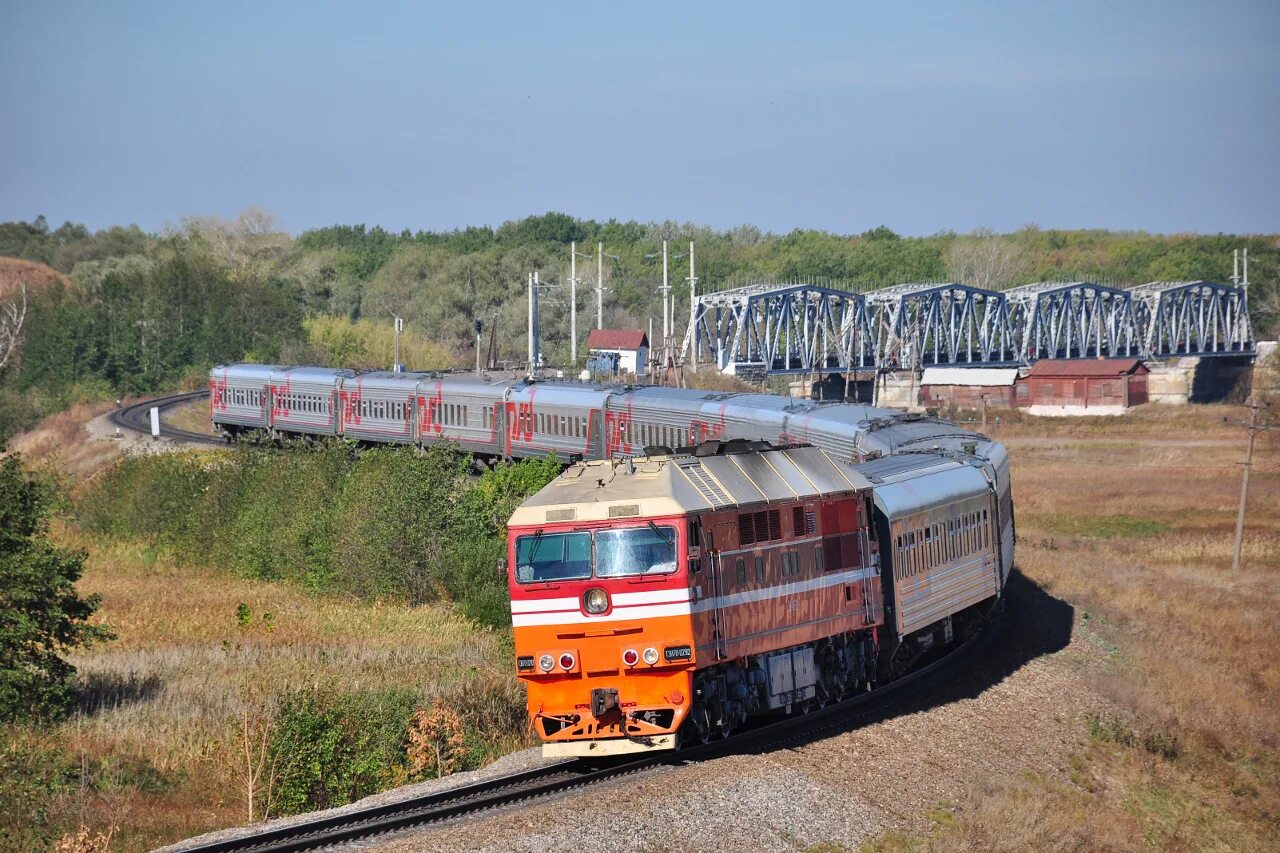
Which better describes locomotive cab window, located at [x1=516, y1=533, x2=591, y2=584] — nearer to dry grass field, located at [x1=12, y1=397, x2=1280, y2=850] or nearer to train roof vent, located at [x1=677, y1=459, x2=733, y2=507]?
train roof vent, located at [x1=677, y1=459, x2=733, y2=507]

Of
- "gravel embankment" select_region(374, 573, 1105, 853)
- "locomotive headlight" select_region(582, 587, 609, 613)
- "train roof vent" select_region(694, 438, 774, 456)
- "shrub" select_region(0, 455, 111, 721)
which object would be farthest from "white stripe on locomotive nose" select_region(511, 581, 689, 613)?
"shrub" select_region(0, 455, 111, 721)

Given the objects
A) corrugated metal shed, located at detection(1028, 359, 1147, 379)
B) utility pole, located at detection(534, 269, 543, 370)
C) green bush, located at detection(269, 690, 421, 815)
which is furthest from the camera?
corrugated metal shed, located at detection(1028, 359, 1147, 379)

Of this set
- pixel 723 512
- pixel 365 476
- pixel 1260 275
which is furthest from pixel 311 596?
pixel 1260 275

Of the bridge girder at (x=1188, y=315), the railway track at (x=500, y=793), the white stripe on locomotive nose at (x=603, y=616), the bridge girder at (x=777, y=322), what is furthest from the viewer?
the bridge girder at (x=1188, y=315)

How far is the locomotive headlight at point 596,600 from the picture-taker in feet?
60.8

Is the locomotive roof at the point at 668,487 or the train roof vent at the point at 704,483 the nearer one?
the locomotive roof at the point at 668,487

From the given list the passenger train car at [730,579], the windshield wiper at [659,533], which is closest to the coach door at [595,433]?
the passenger train car at [730,579]

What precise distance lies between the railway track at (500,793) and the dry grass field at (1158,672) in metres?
2.84

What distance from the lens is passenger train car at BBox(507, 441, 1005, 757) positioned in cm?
1848

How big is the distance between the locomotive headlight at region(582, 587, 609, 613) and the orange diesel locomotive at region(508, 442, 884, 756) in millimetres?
18

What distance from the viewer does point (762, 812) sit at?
17750mm

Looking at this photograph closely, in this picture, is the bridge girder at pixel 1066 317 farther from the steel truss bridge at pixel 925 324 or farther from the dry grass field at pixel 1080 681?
the dry grass field at pixel 1080 681

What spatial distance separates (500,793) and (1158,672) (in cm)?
1866

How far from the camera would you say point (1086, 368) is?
132500 millimetres
